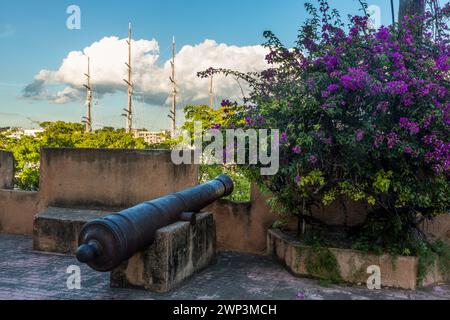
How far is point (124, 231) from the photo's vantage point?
449cm

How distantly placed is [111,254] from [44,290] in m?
1.40

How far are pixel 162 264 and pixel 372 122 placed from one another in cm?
292

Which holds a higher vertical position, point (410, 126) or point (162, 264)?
point (410, 126)

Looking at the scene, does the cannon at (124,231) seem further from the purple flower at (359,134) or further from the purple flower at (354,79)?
the purple flower at (354,79)

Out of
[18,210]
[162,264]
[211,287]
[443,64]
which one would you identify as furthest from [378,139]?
[18,210]

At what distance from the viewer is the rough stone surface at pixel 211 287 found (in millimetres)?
5023

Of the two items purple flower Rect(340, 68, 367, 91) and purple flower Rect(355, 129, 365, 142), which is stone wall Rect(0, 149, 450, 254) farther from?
purple flower Rect(340, 68, 367, 91)

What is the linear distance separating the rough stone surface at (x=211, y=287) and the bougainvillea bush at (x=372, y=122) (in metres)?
0.88

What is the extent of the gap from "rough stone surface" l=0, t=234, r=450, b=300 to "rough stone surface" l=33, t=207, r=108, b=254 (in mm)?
569

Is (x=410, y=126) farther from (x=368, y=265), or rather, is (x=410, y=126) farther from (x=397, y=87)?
Result: (x=368, y=265)

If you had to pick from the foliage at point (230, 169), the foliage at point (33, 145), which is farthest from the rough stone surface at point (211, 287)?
the foliage at point (33, 145)

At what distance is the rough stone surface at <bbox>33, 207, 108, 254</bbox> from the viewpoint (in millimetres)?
7109
